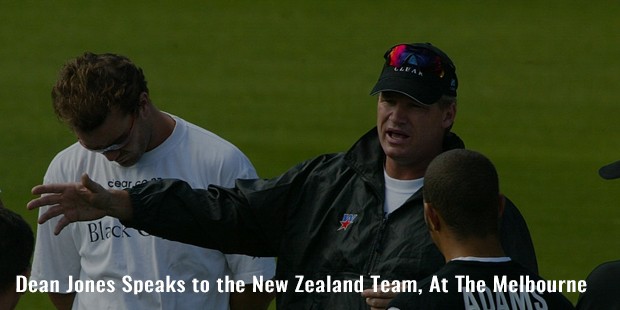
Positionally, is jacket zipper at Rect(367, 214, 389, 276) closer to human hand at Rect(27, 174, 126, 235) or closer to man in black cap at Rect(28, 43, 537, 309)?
man in black cap at Rect(28, 43, 537, 309)

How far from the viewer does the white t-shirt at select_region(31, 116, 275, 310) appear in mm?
5027

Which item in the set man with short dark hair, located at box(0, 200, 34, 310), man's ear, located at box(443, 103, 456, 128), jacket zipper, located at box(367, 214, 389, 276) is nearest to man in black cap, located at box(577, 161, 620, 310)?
jacket zipper, located at box(367, 214, 389, 276)

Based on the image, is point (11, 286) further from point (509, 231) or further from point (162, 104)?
point (162, 104)

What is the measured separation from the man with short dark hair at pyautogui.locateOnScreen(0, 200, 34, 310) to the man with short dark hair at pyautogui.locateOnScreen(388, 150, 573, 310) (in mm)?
1090

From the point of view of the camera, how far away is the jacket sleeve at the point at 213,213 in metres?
4.46

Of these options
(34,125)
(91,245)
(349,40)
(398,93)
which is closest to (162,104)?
(34,125)

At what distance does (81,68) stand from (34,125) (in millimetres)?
4745

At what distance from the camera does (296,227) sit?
4.50 metres

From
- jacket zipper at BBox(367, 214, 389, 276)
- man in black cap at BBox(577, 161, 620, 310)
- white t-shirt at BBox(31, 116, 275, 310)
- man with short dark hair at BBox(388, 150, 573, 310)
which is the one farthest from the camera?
white t-shirt at BBox(31, 116, 275, 310)

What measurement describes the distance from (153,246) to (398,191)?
3.58 ft

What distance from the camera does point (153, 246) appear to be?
16.5 feet

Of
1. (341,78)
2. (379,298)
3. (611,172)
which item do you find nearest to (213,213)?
(379,298)

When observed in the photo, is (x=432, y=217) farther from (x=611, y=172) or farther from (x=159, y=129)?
(x=159, y=129)

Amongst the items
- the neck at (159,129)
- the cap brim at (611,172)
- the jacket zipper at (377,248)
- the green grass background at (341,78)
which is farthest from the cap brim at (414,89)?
the green grass background at (341,78)
